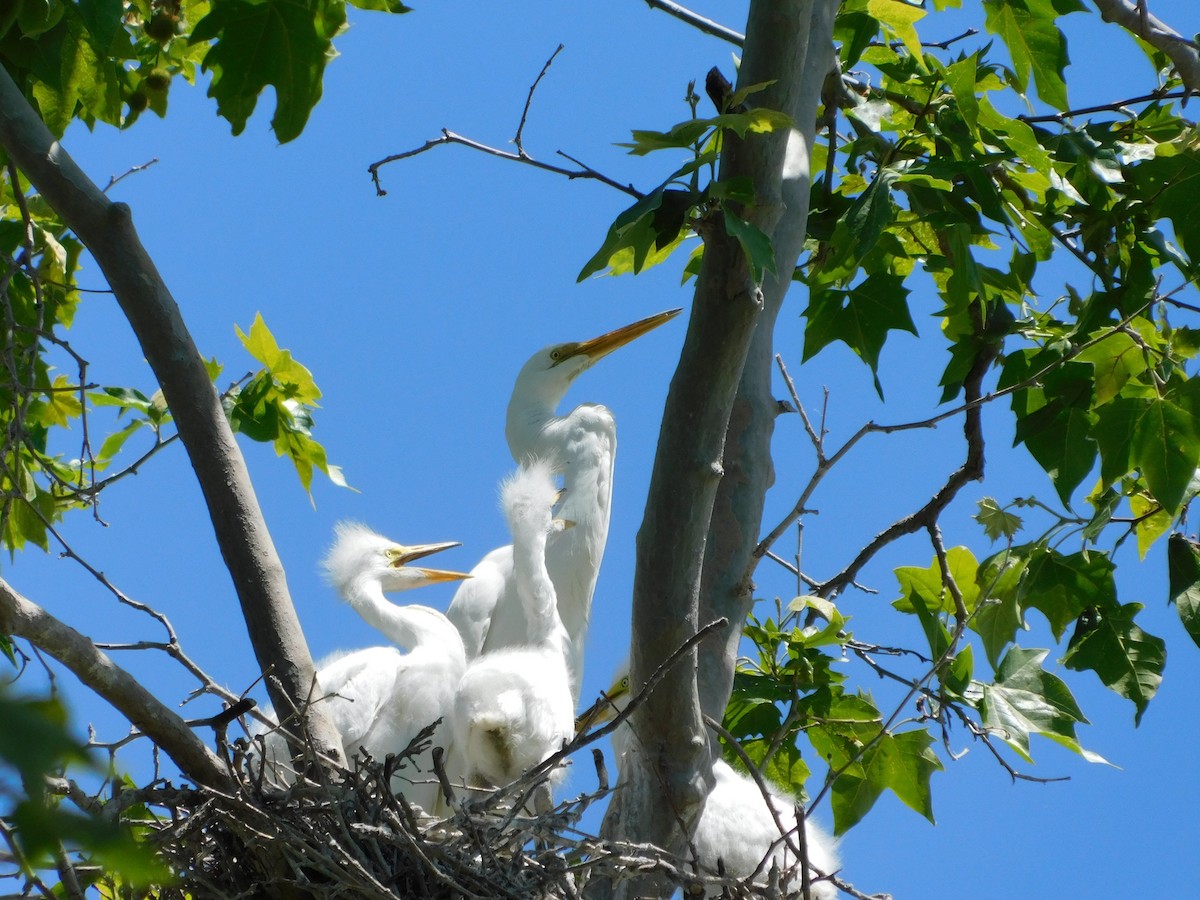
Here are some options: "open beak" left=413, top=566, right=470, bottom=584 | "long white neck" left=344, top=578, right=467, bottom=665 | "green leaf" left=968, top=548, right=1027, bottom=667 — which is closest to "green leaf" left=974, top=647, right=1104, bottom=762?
"green leaf" left=968, top=548, right=1027, bottom=667

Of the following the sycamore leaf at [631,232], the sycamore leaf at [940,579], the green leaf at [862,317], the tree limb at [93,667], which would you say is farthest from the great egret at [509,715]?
the sycamore leaf at [631,232]

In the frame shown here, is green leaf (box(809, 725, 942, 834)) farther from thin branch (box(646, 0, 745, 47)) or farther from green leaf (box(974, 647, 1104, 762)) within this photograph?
thin branch (box(646, 0, 745, 47))

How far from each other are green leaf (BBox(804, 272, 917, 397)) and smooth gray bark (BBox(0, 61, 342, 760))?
1.12 meters

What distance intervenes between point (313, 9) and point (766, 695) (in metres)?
1.44

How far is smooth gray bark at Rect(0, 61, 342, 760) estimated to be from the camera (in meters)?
1.63

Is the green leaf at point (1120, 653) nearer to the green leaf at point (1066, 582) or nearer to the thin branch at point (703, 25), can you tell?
the green leaf at point (1066, 582)

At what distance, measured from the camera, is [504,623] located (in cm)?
309

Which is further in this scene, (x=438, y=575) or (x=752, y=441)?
(x=438, y=575)

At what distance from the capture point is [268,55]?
68.8 inches

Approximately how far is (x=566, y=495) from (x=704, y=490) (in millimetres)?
1837

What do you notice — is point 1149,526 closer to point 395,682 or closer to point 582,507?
point 582,507

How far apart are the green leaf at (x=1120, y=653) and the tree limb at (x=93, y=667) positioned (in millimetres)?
1680

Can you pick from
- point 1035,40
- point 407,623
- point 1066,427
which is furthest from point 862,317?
point 407,623

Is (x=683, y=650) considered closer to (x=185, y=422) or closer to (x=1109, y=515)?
(x=185, y=422)
